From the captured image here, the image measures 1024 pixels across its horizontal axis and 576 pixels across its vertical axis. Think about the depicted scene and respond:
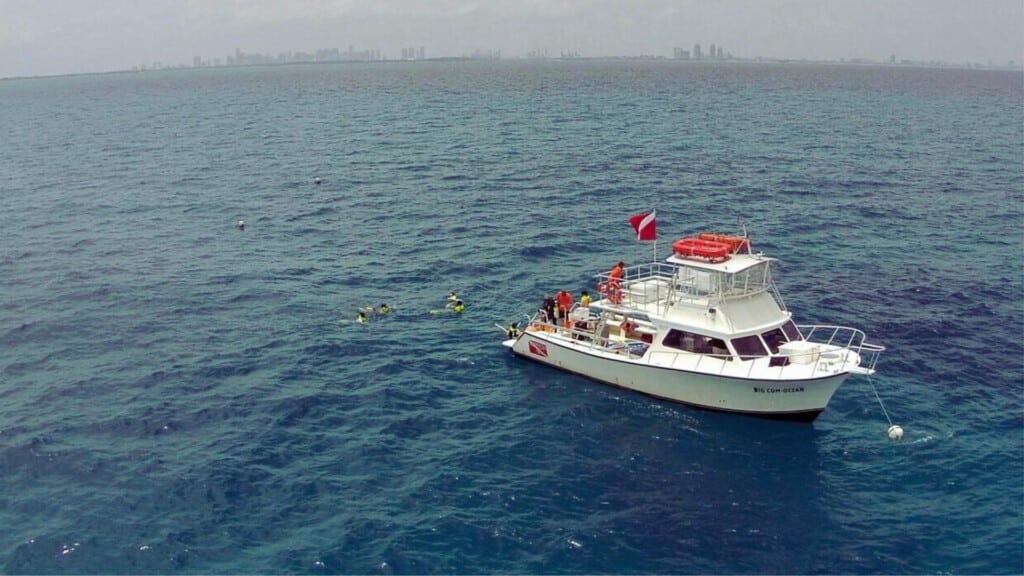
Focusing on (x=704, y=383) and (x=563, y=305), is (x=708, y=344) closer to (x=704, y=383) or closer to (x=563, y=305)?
(x=704, y=383)

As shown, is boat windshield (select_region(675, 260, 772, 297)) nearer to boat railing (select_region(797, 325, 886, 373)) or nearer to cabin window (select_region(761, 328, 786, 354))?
cabin window (select_region(761, 328, 786, 354))

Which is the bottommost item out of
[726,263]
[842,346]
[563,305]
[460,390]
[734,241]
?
[460,390]

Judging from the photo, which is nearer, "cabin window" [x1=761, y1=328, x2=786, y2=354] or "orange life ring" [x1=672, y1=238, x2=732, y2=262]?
"cabin window" [x1=761, y1=328, x2=786, y2=354]

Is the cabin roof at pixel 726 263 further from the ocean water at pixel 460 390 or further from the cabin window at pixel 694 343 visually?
the ocean water at pixel 460 390

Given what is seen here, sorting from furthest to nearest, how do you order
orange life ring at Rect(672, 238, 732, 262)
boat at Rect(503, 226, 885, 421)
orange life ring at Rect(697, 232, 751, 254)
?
orange life ring at Rect(697, 232, 751, 254) → orange life ring at Rect(672, 238, 732, 262) → boat at Rect(503, 226, 885, 421)

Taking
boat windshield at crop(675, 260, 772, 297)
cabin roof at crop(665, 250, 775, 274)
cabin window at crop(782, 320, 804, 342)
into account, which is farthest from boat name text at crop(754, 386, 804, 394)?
cabin roof at crop(665, 250, 775, 274)

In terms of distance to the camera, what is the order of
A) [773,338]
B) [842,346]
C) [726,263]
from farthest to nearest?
[842,346] → [773,338] → [726,263]

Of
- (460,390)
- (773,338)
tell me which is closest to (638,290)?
(773,338)
